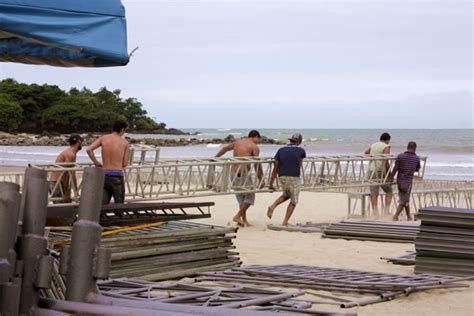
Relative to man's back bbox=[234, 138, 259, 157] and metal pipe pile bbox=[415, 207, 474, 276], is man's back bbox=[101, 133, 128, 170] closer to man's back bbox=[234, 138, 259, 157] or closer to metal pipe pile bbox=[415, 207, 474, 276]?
metal pipe pile bbox=[415, 207, 474, 276]

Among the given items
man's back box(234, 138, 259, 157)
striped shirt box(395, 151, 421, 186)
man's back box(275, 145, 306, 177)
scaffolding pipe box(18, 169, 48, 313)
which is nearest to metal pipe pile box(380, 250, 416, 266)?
man's back box(275, 145, 306, 177)

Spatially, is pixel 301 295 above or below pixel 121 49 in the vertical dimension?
below

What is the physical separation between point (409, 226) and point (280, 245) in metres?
2.26

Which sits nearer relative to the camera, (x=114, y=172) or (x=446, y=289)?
(x=446, y=289)

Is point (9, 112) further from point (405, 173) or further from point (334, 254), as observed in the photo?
point (334, 254)

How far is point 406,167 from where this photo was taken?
16984mm

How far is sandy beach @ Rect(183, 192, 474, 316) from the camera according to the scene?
8.12 m

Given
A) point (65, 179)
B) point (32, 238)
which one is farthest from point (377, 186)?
point (32, 238)

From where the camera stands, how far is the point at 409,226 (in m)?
13.8

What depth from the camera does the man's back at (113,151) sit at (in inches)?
461

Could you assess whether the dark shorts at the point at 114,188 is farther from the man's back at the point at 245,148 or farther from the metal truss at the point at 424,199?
the metal truss at the point at 424,199

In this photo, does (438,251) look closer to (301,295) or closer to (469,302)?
(469,302)

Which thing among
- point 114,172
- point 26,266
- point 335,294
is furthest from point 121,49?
point 114,172

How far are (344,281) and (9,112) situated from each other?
72.2 m
